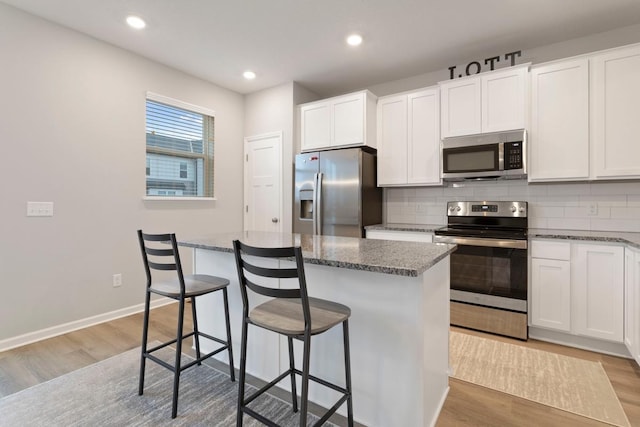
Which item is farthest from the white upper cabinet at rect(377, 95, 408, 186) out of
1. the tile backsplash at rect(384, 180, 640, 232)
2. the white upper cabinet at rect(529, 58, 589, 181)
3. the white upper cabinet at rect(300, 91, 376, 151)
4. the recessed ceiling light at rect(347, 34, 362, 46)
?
the white upper cabinet at rect(529, 58, 589, 181)

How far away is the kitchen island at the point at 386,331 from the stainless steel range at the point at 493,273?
1173mm

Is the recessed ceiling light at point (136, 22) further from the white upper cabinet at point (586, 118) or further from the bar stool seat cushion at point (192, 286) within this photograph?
the white upper cabinet at point (586, 118)

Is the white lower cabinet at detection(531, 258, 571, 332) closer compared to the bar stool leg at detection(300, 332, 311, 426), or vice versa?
the bar stool leg at detection(300, 332, 311, 426)

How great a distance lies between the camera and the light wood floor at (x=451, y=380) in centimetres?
174

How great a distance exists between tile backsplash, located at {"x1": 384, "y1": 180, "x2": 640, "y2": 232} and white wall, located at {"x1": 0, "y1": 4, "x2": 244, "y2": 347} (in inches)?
122

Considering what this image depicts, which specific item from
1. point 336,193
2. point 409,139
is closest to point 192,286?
point 336,193

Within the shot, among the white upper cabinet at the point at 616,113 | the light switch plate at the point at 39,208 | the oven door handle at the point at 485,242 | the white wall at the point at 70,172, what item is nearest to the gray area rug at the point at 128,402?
the white wall at the point at 70,172

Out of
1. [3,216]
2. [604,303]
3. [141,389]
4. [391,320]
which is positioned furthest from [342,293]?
[3,216]

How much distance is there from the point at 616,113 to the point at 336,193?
255 cm

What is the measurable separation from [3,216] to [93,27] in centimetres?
180

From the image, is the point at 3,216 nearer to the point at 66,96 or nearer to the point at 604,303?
the point at 66,96

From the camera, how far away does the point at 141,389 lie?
191 centimetres

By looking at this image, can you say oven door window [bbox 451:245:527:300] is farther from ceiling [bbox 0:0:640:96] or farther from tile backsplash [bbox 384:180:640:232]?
ceiling [bbox 0:0:640:96]

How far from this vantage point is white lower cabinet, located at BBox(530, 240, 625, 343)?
7.94ft
